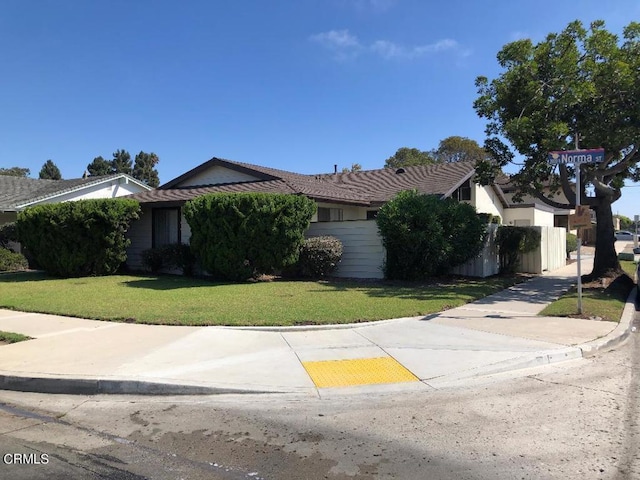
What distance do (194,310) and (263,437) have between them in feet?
19.8

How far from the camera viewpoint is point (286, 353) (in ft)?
23.2

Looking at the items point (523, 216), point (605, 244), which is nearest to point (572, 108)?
point (605, 244)

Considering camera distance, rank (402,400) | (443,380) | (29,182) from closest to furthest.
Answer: (402,400)
(443,380)
(29,182)

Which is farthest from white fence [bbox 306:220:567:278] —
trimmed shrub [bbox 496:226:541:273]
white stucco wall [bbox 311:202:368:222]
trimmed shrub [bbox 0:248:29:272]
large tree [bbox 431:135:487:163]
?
large tree [bbox 431:135:487:163]

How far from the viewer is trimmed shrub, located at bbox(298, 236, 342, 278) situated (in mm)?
15289

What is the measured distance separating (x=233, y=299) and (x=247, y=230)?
3335 millimetres

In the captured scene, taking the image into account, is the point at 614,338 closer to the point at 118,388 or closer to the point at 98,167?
the point at 118,388

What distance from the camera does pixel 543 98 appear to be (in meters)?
14.4

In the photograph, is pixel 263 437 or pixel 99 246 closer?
pixel 263 437

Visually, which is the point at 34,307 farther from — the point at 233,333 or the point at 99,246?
the point at 99,246

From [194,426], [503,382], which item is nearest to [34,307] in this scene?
[194,426]

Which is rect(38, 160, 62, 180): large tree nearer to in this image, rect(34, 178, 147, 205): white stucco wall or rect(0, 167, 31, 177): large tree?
rect(0, 167, 31, 177): large tree

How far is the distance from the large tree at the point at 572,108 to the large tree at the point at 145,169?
69509 mm

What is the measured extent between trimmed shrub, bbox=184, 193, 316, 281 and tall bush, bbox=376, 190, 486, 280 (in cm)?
280
